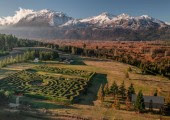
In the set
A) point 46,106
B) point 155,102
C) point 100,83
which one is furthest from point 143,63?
point 46,106

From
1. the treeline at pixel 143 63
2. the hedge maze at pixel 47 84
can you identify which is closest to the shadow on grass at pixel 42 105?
the hedge maze at pixel 47 84

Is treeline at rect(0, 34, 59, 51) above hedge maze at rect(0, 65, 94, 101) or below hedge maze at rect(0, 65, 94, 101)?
above

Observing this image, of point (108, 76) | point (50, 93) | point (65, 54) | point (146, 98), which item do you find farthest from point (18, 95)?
point (65, 54)

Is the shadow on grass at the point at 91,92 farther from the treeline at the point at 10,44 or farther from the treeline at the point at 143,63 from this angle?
the treeline at the point at 10,44

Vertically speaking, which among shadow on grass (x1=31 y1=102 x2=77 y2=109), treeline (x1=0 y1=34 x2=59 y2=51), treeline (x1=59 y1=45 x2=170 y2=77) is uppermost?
treeline (x1=0 y1=34 x2=59 y2=51)

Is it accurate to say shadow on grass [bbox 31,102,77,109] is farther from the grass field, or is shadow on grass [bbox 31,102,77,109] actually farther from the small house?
the small house

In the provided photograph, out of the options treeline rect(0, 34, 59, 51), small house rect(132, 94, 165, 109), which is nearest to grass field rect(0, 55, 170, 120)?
small house rect(132, 94, 165, 109)
